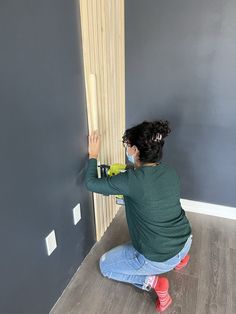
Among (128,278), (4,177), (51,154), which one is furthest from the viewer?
(128,278)

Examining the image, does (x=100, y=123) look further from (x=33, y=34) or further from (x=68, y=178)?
(x=33, y=34)

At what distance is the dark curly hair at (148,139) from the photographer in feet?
4.11

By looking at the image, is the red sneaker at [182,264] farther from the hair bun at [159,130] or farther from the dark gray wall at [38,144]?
the hair bun at [159,130]

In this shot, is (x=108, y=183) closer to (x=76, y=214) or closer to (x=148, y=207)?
(x=148, y=207)

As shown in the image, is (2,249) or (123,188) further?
(123,188)

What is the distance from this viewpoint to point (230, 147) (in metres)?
1.92

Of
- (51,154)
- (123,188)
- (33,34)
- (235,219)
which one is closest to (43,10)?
(33,34)

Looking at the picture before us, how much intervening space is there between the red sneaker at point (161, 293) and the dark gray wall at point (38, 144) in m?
0.53

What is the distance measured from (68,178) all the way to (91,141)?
264 mm

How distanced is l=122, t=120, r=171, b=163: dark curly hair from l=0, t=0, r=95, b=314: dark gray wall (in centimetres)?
34

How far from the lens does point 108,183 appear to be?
1.29 m

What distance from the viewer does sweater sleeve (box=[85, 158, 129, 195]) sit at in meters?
1.26

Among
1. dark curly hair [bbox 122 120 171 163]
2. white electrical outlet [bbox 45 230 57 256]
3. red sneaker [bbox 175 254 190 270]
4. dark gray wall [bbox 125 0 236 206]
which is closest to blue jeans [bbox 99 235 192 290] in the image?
red sneaker [bbox 175 254 190 270]

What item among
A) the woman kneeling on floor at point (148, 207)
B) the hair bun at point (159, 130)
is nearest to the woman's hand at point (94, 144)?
the woman kneeling on floor at point (148, 207)
